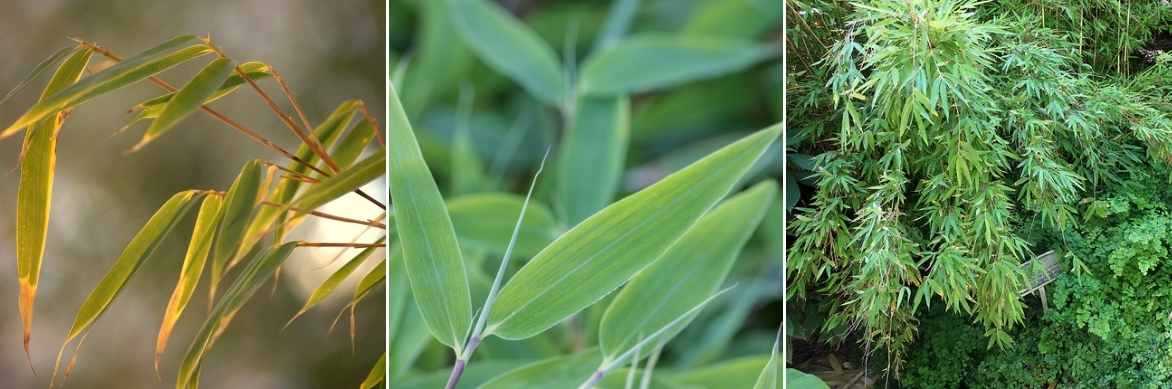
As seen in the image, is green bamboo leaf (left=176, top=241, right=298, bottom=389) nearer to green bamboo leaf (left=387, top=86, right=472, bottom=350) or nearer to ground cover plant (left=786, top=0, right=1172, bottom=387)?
green bamboo leaf (left=387, top=86, right=472, bottom=350)

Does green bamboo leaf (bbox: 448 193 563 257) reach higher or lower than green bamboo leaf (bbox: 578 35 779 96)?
lower

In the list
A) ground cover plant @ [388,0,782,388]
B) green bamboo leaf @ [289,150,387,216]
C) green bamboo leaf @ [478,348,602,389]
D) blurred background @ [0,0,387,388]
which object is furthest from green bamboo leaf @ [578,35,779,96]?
blurred background @ [0,0,387,388]

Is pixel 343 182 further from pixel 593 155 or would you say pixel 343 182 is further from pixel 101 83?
pixel 593 155

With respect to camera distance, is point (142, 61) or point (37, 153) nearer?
point (142, 61)

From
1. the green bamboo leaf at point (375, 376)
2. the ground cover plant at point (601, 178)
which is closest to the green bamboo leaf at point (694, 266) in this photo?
the ground cover plant at point (601, 178)

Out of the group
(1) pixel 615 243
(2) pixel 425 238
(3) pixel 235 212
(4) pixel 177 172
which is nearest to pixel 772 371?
(1) pixel 615 243

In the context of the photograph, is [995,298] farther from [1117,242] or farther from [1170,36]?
[1170,36]

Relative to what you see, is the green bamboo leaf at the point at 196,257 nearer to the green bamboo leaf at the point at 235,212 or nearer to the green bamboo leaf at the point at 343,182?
the green bamboo leaf at the point at 235,212

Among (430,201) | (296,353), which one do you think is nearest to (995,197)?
(430,201)
